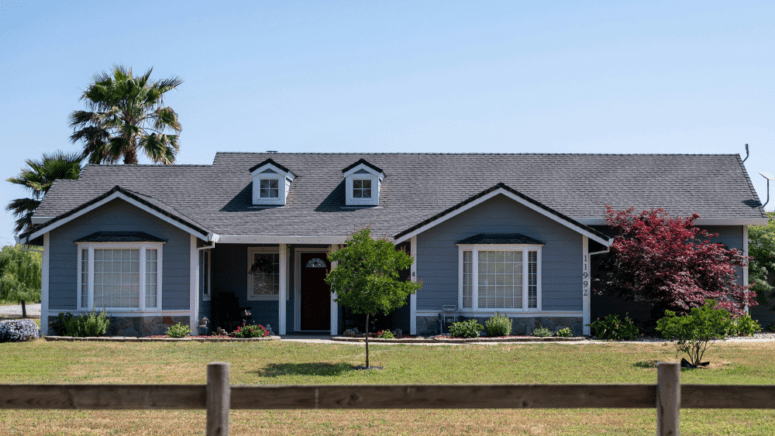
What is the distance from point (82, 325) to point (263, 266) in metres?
4.87

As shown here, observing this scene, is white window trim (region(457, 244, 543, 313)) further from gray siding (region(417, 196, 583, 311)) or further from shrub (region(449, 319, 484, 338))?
shrub (region(449, 319, 484, 338))

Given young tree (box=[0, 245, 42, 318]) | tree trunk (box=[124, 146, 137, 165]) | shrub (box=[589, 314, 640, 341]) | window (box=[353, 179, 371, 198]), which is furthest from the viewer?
young tree (box=[0, 245, 42, 318])

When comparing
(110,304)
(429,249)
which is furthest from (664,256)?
(110,304)

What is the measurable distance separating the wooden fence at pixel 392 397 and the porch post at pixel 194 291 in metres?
14.1

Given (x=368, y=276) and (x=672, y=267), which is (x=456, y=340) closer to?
(x=368, y=276)

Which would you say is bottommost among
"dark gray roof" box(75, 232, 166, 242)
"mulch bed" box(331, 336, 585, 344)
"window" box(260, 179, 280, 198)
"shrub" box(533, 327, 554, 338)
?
"mulch bed" box(331, 336, 585, 344)

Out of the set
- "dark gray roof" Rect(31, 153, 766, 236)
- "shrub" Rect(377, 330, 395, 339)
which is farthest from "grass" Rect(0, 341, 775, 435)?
"dark gray roof" Rect(31, 153, 766, 236)

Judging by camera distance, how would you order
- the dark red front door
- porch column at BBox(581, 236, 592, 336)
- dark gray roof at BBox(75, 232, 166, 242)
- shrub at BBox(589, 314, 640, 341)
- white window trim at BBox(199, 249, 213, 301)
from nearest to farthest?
shrub at BBox(589, 314, 640, 341) < dark gray roof at BBox(75, 232, 166, 242) < porch column at BBox(581, 236, 592, 336) < white window trim at BBox(199, 249, 213, 301) < the dark red front door

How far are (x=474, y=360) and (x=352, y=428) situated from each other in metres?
6.23

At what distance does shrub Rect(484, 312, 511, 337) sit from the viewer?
17938 millimetres

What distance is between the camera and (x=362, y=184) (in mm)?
21781

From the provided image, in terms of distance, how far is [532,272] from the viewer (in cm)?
1881

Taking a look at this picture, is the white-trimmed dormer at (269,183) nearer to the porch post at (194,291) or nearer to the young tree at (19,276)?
the porch post at (194,291)

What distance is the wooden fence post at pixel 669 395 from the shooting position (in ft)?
15.2
